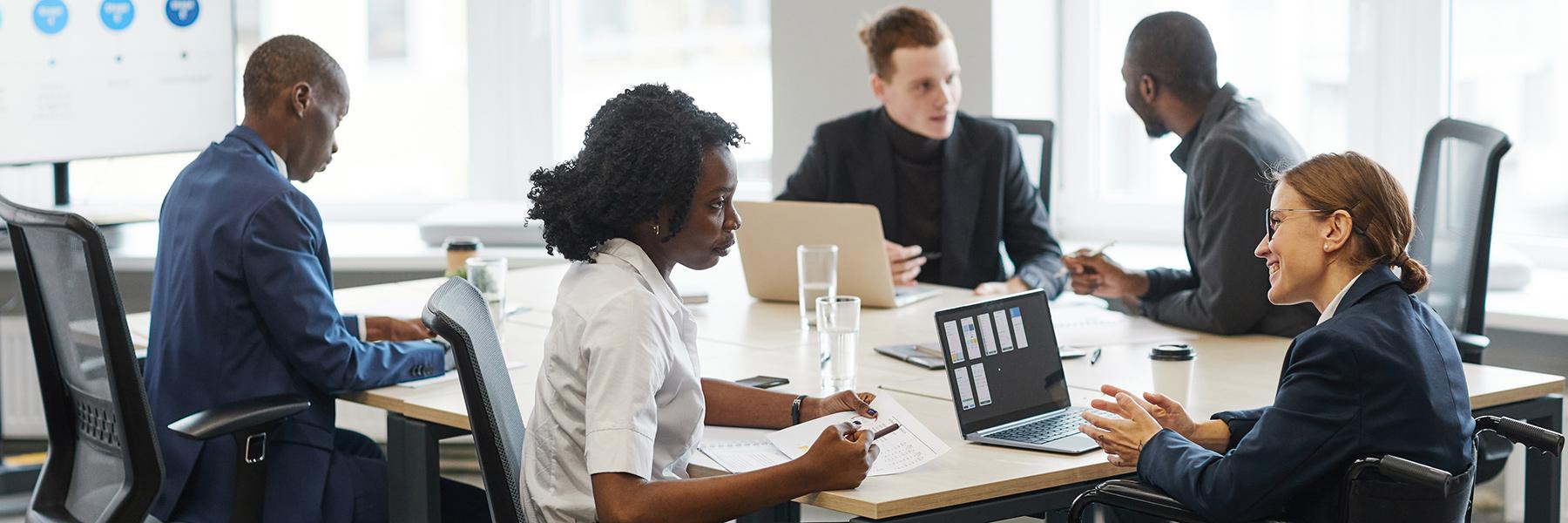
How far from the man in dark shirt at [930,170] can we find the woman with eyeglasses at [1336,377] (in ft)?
Answer: 5.21

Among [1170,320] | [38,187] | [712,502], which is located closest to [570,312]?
[712,502]

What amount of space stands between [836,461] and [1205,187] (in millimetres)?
1230

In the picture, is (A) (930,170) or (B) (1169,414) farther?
(A) (930,170)

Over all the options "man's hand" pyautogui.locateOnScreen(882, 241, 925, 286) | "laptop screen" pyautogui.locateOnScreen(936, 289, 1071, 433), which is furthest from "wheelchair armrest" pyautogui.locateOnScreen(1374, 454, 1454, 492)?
"man's hand" pyautogui.locateOnScreen(882, 241, 925, 286)

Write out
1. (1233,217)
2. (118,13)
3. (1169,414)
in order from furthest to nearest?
(118,13)
(1233,217)
(1169,414)

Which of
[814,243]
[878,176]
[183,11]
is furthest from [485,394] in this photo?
[183,11]

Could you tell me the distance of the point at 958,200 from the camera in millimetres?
Answer: 3477

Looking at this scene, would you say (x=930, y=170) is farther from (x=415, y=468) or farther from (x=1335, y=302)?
(x=1335, y=302)

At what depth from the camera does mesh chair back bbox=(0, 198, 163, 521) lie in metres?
2.06

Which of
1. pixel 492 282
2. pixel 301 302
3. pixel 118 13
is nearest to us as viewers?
pixel 301 302

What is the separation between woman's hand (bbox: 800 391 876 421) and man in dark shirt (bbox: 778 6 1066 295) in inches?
56.7

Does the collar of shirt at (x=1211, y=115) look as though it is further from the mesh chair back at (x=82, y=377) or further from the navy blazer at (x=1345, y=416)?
the mesh chair back at (x=82, y=377)

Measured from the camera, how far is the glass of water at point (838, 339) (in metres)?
2.24

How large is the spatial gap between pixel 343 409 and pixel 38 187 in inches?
47.4
